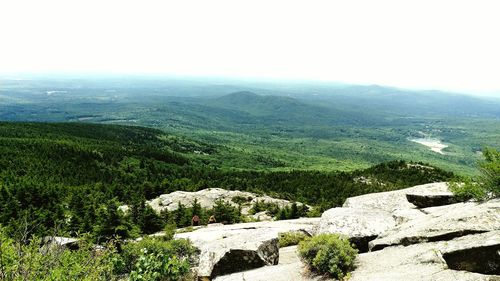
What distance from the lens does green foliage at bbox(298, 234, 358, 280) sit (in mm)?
12984


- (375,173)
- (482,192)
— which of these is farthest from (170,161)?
(482,192)

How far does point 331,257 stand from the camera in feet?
→ 43.7

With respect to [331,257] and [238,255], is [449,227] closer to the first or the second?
[331,257]

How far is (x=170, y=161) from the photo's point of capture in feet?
467

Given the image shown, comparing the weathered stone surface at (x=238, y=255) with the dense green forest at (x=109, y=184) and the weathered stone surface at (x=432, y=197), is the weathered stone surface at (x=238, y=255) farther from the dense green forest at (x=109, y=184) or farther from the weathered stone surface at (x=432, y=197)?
the weathered stone surface at (x=432, y=197)

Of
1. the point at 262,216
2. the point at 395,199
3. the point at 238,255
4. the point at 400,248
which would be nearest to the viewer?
the point at 400,248

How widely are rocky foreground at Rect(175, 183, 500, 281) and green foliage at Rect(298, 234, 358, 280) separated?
0.38 metres

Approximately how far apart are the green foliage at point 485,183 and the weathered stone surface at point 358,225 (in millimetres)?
3901

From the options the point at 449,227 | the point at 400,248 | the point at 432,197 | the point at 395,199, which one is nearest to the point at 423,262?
the point at 400,248

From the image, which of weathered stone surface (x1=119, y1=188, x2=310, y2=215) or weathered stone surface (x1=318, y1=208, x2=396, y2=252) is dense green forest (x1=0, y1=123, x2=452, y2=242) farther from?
weathered stone surface (x1=318, y1=208, x2=396, y2=252)

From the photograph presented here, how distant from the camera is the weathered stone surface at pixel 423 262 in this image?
10.6m

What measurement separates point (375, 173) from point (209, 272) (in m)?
80.3

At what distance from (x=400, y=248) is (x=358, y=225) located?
3.58 m

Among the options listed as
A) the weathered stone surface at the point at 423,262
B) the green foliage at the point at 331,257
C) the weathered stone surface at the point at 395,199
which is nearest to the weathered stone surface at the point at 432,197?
the weathered stone surface at the point at 395,199
